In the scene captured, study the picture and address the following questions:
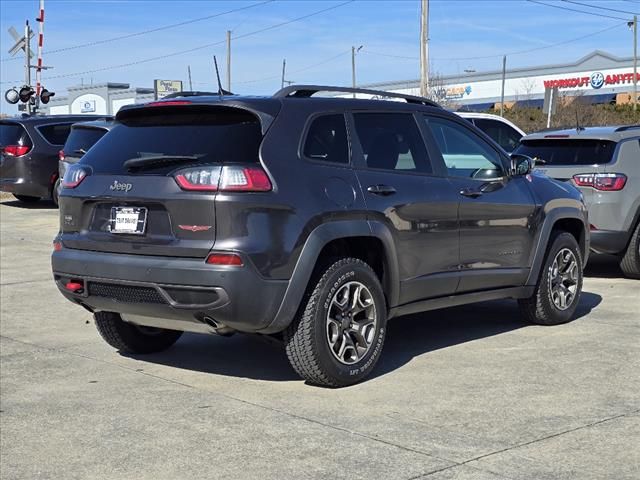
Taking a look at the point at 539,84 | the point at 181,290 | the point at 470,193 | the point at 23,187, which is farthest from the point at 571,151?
the point at 539,84

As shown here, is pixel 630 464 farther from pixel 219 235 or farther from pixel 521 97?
pixel 521 97

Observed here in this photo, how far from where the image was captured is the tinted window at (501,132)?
53.6 feet

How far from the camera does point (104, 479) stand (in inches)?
174

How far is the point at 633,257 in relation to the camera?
33.7 ft

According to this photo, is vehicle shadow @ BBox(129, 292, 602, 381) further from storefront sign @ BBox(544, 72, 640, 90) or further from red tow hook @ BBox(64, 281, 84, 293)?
storefront sign @ BBox(544, 72, 640, 90)

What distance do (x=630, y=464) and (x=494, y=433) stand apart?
727mm

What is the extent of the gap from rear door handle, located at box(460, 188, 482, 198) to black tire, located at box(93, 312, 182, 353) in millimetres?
2360

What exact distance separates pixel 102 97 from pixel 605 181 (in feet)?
248

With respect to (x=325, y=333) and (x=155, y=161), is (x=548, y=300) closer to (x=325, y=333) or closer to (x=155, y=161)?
(x=325, y=333)

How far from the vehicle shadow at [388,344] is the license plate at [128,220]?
3.20 ft

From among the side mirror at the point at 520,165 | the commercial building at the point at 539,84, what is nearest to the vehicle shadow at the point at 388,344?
the side mirror at the point at 520,165

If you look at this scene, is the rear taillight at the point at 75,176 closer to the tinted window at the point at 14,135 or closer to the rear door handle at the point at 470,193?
the rear door handle at the point at 470,193

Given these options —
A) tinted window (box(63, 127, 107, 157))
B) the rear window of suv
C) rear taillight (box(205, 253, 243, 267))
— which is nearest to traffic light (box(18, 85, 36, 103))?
tinted window (box(63, 127, 107, 157))

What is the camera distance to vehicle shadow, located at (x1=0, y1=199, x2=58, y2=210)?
1936 centimetres
